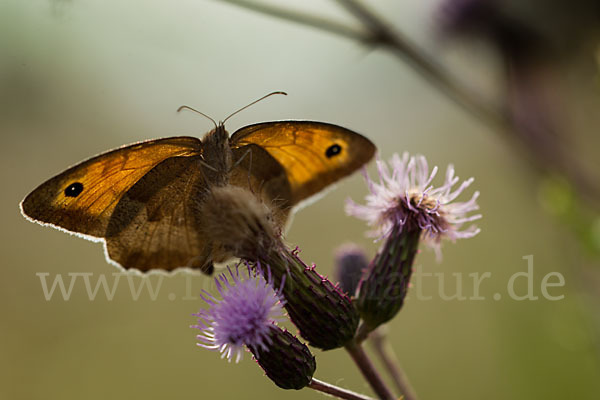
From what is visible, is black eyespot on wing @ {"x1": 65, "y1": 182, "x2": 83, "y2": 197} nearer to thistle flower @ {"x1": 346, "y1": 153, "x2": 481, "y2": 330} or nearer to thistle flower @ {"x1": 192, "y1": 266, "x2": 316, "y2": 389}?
thistle flower @ {"x1": 192, "y1": 266, "x2": 316, "y2": 389}

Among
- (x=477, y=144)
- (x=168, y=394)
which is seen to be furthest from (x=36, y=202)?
(x=477, y=144)

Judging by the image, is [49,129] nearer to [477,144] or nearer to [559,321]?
[477,144]

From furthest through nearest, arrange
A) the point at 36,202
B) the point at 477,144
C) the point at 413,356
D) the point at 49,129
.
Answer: the point at 477,144, the point at 49,129, the point at 413,356, the point at 36,202

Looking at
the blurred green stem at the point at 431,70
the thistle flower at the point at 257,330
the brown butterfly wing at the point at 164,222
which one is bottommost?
the thistle flower at the point at 257,330

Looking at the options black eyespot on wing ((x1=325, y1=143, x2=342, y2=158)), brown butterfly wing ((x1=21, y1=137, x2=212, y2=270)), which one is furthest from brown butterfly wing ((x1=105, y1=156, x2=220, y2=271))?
black eyespot on wing ((x1=325, y1=143, x2=342, y2=158))

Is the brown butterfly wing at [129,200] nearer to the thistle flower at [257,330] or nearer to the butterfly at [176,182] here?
the butterfly at [176,182]

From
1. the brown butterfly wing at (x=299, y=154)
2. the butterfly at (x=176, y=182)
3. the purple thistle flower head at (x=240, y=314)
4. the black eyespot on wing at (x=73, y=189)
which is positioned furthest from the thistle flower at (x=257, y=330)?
the black eyespot on wing at (x=73, y=189)

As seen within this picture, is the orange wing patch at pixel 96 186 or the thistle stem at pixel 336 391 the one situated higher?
the orange wing patch at pixel 96 186
